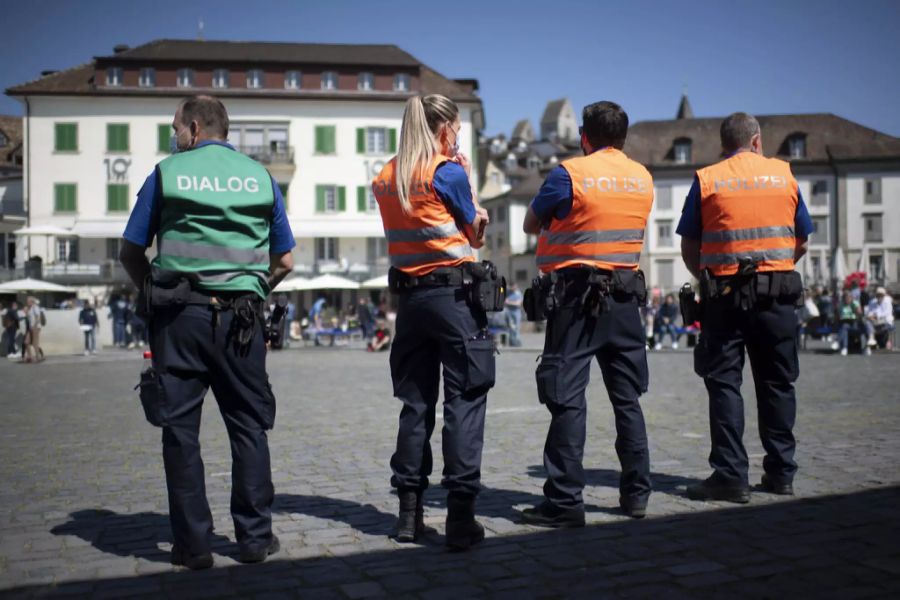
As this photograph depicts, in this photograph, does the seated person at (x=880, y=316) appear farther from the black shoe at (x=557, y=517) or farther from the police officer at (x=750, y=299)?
the black shoe at (x=557, y=517)

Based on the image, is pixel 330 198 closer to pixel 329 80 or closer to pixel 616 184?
pixel 329 80

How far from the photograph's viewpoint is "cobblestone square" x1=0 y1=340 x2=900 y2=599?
376 cm

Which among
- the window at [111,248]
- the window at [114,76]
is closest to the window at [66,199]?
the window at [111,248]

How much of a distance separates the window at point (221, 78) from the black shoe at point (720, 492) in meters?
49.4

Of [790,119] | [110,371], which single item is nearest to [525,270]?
[790,119]

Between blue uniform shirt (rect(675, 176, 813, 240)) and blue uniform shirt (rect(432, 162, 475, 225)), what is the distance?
1.57m

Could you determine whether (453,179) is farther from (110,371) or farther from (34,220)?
(34,220)

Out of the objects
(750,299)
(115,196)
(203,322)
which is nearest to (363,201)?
(115,196)

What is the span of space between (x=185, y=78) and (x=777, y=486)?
165 feet

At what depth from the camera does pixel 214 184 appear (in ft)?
14.0

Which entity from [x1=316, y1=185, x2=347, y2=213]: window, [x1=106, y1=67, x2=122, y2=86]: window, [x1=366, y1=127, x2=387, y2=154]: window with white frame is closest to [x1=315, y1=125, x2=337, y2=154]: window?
[x1=366, y1=127, x2=387, y2=154]: window with white frame

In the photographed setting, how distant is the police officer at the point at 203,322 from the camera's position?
13.8 ft

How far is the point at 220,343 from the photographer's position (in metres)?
4.24

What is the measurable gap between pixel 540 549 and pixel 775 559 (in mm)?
994
